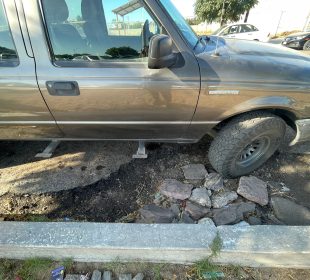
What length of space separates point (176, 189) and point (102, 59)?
1.50 metres

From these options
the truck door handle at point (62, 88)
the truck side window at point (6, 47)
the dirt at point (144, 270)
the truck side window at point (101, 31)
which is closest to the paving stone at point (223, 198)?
the dirt at point (144, 270)

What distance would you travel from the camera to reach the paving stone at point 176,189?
2.38 meters

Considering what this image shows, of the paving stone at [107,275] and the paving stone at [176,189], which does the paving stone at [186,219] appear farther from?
the paving stone at [107,275]

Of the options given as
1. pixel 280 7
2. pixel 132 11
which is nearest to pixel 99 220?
pixel 132 11

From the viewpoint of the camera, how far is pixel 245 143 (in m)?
2.31

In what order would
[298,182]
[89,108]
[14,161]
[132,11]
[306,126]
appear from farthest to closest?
1. [14,161]
2. [298,182]
3. [306,126]
4. [89,108]
5. [132,11]

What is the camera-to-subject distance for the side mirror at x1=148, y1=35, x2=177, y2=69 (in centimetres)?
168

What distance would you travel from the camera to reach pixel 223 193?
7.91ft

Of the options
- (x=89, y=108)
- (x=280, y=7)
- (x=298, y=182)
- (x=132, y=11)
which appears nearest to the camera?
(x=132, y=11)

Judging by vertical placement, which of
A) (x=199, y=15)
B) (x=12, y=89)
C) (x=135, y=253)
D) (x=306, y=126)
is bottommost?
(x=199, y=15)

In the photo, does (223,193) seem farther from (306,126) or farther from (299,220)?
(306,126)

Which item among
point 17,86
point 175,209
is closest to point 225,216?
point 175,209

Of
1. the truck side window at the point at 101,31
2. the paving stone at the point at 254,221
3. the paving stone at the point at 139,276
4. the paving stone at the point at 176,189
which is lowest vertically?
the paving stone at the point at 176,189

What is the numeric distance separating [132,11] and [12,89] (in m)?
1.25
